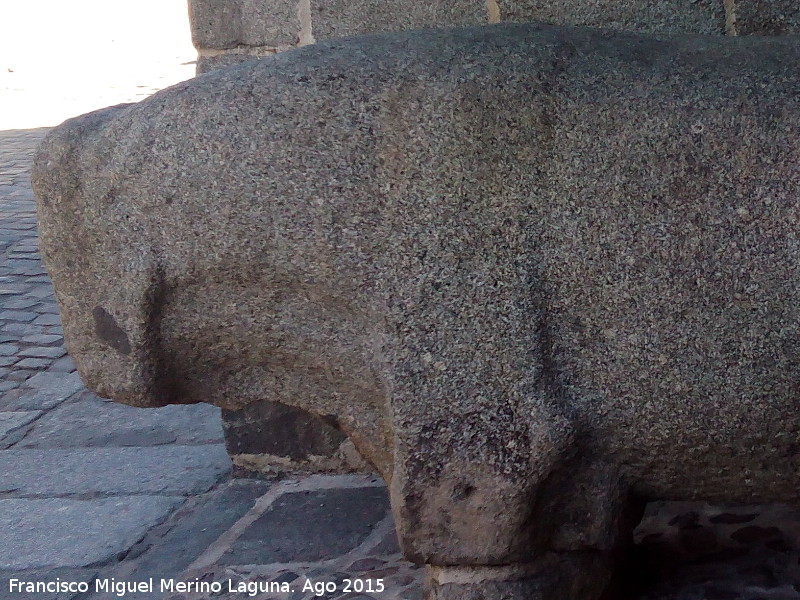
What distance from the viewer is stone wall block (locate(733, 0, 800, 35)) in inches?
81.7

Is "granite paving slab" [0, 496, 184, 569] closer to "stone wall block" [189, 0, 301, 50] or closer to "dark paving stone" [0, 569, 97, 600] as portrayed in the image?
"dark paving stone" [0, 569, 97, 600]

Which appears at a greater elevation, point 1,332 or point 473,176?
point 473,176

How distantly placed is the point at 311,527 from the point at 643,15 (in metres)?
1.41

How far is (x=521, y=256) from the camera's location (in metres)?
1.60

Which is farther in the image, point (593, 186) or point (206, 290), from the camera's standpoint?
point (206, 290)

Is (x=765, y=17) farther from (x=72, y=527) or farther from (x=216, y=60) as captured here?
(x=72, y=527)

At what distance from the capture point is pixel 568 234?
5.20 feet

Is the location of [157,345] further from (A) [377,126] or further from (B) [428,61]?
(B) [428,61]

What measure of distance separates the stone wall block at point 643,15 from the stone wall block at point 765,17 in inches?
1.4

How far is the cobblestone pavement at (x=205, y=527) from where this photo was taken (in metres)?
2.10

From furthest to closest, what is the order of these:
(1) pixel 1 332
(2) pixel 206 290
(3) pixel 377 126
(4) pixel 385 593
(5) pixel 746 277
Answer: (1) pixel 1 332 < (4) pixel 385 593 < (2) pixel 206 290 < (3) pixel 377 126 < (5) pixel 746 277

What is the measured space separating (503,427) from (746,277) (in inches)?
16.5

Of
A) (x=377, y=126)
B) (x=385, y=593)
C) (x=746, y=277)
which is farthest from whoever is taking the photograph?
(x=385, y=593)

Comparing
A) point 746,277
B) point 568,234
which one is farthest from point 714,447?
point 568,234
